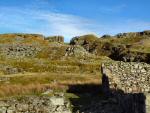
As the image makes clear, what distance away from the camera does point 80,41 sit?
16112 cm

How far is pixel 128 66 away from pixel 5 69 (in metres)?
30.0

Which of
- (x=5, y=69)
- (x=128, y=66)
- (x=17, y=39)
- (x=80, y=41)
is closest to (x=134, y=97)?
(x=128, y=66)

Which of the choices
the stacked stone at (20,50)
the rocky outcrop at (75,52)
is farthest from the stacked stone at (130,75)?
the stacked stone at (20,50)

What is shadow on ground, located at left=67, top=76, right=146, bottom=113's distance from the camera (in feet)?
91.8

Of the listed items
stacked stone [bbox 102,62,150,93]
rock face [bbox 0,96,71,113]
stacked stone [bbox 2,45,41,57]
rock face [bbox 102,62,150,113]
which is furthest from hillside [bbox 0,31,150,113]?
stacked stone [bbox 102,62,150,93]

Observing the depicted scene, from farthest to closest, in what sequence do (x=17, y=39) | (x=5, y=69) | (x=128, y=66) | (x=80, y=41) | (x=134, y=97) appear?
1. (x=80, y=41)
2. (x=17, y=39)
3. (x=5, y=69)
4. (x=128, y=66)
5. (x=134, y=97)

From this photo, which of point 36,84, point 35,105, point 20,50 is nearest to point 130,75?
point 36,84

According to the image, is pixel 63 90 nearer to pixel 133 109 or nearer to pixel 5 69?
pixel 133 109

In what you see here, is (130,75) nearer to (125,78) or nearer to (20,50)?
(125,78)

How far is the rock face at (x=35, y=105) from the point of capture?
3416cm

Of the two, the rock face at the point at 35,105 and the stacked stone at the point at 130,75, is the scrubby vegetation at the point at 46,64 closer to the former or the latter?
the stacked stone at the point at 130,75

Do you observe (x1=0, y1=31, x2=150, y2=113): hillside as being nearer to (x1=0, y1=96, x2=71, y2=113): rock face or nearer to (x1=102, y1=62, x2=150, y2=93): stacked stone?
(x1=0, y1=96, x2=71, y2=113): rock face

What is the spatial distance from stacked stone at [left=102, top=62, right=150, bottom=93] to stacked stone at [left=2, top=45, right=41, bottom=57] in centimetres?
4886

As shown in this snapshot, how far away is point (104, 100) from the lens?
37.6 meters
